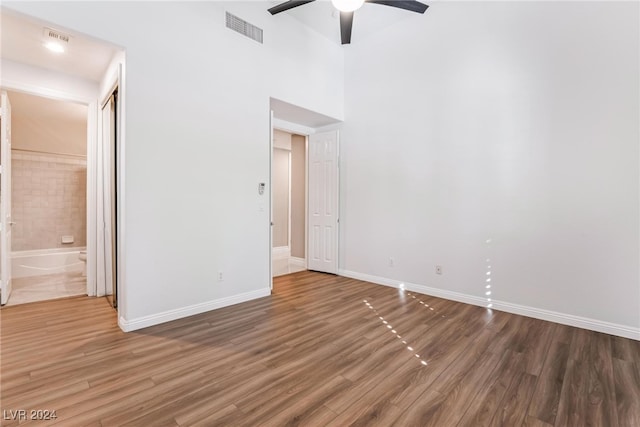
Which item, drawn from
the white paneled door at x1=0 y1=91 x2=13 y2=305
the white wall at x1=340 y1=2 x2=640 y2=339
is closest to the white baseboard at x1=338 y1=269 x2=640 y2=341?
the white wall at x1=340 y1=2 x2=640 y2=339

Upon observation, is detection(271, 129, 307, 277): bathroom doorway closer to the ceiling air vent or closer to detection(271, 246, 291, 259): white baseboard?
detection(271, 246, 291, 259): white baseboard

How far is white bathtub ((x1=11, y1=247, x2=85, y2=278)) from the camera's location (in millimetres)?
5332

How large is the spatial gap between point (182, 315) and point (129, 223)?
46.2 inches

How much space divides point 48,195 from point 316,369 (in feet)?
22.2

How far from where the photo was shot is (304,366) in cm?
242

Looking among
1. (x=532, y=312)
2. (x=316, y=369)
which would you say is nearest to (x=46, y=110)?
(x=316, y=369)

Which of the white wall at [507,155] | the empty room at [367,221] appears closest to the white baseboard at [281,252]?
the empty room at [367,221]

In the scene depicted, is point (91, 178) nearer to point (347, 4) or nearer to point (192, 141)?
point (192, 141)

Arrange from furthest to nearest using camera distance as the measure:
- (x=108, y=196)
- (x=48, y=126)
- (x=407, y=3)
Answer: (x=48, y=126)
(x=108, y=196)
(x=407, y=3)

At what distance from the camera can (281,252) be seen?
7.54 meters

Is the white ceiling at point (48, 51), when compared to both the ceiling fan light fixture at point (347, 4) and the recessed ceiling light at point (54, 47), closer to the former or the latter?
the recessed ceiling light at point (54, 47)

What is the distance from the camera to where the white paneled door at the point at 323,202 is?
549 cm

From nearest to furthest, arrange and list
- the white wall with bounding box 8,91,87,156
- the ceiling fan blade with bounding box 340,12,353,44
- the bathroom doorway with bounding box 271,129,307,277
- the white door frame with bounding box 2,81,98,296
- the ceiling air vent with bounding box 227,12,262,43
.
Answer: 1. the ceiling fan blade with bounding box 340,12,353,44
2. the ceiling air vent with bounding box 227,12,262,43
3. the white door frame with bounding box 2,81,98,296
4. the white wall with bounding box 8,91,87,156
5. the bathroom doorway with bounding box 271,129,307,277

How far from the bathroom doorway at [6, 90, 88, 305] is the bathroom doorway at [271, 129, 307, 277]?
3.61m
